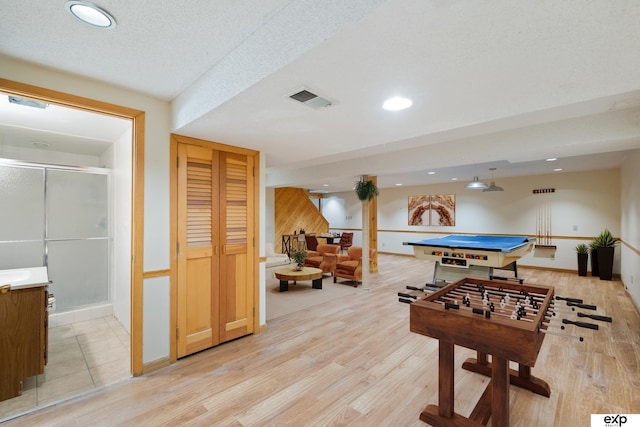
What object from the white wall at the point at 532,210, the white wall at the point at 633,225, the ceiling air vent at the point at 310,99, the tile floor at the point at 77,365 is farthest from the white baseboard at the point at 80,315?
the white wall at the point at 532,210

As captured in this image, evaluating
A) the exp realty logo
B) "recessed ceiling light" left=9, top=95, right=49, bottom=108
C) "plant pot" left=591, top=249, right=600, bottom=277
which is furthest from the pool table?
"recessed ceiling light" left=9, top=95, right=49, bottom=108

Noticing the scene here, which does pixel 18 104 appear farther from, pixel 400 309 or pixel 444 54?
pixel 400 309

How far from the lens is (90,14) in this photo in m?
1.48

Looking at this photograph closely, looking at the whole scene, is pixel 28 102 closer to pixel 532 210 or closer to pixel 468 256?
pixel 468 256

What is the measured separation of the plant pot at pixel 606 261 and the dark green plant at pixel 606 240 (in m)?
0.08

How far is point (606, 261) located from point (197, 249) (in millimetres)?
8223

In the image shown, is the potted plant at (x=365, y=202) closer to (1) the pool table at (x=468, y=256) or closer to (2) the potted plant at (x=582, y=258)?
(1) the pool table at (x=468, y=256)

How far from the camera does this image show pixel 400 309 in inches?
168

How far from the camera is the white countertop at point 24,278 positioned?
7.37 ft

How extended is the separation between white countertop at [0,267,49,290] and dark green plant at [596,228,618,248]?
30.8 ft

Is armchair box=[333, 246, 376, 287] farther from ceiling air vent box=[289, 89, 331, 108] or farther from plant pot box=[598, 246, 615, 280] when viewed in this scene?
plant pot box=[598, 246, 615, 280]

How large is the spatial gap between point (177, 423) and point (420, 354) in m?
2.24

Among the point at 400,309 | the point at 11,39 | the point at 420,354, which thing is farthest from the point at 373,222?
the point at 11,39

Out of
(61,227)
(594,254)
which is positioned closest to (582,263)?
(594,254)
